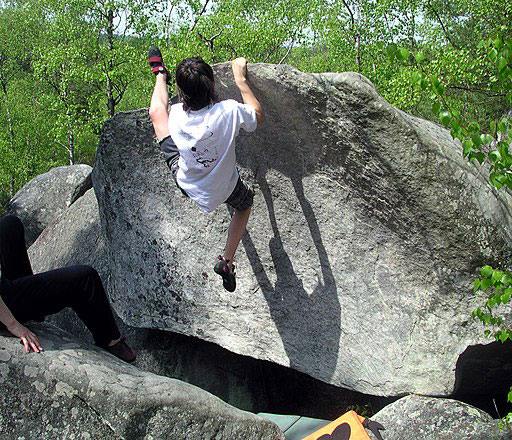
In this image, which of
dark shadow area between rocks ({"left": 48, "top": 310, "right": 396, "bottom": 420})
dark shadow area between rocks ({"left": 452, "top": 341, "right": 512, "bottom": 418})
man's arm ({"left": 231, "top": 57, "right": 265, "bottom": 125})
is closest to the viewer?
man's arm ({"left": 231, "top": 57, "right": 265, "bottom": 125})

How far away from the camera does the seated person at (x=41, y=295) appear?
183 inches

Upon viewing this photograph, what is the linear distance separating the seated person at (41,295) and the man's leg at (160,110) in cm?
125

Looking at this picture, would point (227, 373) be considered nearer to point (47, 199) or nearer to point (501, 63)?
point (501, 63)

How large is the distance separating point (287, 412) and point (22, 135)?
104 feet

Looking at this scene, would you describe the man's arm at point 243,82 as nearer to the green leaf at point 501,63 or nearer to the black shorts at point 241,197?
the black shorts at point 241,197

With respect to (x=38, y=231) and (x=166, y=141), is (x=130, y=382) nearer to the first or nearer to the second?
(x=166, y=141)

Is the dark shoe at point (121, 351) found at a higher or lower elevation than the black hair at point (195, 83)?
lower

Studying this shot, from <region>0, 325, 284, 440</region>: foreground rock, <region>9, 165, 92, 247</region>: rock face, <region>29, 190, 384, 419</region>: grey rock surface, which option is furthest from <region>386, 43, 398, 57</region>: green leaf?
<region>9, 165, 92, 247</region>: rock face

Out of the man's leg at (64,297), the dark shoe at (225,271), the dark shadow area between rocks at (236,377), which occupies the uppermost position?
the dark shoe at (225,271)

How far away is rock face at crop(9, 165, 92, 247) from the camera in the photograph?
419 inches

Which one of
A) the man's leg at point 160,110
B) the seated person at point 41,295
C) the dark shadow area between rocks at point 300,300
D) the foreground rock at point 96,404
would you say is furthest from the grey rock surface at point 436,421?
the man's leg at point 160,110

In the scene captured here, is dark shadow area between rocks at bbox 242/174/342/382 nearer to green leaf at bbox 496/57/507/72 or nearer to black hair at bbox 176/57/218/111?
black hair at bbox 176/57/218/111

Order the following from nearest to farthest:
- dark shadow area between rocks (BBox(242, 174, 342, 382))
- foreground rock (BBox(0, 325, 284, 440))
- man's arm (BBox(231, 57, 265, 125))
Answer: foreground rock (BBox(0, 325, 284, 440))
man's arm (BBox(231, 57, 265, 125))
dark shadow area between rocks (BBox(242, 174, 342, 382))

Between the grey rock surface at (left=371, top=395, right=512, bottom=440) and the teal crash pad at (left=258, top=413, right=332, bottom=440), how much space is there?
465 mm
